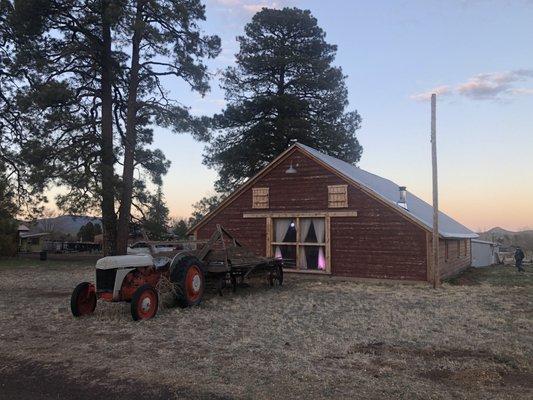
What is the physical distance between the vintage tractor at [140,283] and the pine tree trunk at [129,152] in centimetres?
1386

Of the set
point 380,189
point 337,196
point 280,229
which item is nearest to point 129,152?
point 280,229

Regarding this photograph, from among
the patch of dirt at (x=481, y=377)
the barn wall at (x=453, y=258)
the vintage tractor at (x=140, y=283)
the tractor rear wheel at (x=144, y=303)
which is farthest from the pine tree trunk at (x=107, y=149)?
the patch of dirt at (x=481, y=377)

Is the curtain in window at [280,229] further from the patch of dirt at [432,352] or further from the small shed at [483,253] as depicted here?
the small shed at [483,253]

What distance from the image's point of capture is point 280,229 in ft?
70.1

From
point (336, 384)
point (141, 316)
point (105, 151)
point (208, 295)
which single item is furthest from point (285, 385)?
point (105, 151)

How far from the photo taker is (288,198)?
69.2 ft

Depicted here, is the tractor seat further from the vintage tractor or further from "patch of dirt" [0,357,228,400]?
"patch of dirt" [0,357,228,400]

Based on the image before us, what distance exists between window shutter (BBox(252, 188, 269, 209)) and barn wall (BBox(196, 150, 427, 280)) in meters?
0.22

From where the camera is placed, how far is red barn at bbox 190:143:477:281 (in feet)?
59.7

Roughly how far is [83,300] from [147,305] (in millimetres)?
1809

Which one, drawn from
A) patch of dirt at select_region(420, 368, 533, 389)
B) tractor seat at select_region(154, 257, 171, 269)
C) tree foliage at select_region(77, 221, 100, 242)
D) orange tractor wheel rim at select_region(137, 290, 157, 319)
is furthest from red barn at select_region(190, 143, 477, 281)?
tree foliage at select_region(77, 221, 100, 242)

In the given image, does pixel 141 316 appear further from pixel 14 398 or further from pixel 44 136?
pixel 44 136

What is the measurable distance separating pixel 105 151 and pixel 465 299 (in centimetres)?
1843

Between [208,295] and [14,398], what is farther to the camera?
[208,295]
